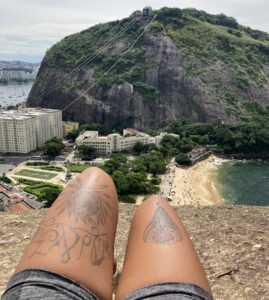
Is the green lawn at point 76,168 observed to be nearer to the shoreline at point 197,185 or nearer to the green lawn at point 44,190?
the green lawn at point 44,190

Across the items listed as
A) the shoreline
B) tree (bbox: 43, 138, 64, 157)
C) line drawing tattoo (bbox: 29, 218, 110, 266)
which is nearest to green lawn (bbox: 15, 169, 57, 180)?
tree (bbox: 43, 138, 64, 157)

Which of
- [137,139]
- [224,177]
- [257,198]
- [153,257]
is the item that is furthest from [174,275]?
[137,139]

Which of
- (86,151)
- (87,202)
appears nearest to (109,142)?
(86,151)

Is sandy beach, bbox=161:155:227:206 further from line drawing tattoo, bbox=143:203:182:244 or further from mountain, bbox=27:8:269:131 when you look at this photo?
line drawing tattoo, bbox=143:203:182:244

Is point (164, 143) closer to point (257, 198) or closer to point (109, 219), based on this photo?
point (257, 198)

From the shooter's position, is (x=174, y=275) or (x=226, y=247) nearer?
(x=174, y=275)

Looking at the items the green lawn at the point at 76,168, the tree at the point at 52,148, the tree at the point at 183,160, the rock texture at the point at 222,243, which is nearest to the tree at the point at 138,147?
the tree at the point at 183,160
